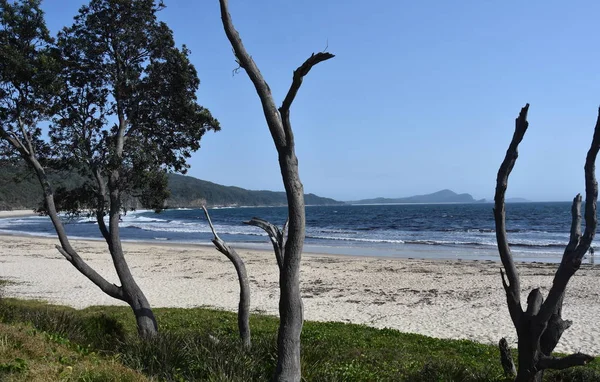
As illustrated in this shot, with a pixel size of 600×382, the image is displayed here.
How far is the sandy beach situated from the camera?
13.5 m

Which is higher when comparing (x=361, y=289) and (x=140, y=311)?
(x=140, y=311)

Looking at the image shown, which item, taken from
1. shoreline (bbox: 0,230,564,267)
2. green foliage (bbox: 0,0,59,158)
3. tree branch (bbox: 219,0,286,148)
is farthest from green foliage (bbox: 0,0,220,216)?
shoreline (bbox: 0,230,564,267)

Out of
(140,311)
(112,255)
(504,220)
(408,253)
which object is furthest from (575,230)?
(408,253)

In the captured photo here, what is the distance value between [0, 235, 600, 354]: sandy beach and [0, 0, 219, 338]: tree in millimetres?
6473

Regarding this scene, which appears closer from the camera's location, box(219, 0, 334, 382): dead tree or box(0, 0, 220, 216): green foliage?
box(219, 0, 334, 382): dead tree

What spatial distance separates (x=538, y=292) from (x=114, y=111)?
741 centimetres

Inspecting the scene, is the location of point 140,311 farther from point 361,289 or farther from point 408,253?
point 408,253

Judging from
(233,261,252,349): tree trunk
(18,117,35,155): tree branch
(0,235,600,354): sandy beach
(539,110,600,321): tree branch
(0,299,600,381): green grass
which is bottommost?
(0,235,600,354): sandy beach

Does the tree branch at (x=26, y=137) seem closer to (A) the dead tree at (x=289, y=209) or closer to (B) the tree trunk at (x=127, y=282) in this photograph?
(B) the tree trunk at (x=127, y=282)

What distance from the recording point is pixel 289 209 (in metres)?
5.36

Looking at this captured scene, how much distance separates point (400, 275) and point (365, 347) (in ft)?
47.2

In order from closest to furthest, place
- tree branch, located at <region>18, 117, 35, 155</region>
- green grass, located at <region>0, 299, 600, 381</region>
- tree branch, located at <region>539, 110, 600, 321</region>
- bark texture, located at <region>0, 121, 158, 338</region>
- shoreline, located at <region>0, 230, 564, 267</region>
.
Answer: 1. tree branch, located at <region>539, 110, 600, 321</region>
2. green grass, located at <region>0, 299, 600, 381</region>
3. bark texture, located at <region>0, 121, 158, 338</region>
4. tree branch, located at <region>18, 117, 35, 155</region>
5. shoreline, located at <region>0, 230, 564, 267</region>

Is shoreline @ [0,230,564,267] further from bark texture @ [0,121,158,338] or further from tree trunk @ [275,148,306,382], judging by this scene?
tree trunk @ [275,148,306,382]

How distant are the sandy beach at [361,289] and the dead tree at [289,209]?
7.46 metres
